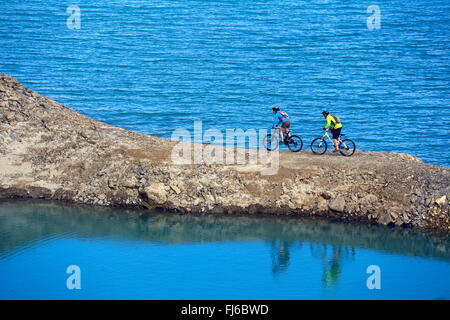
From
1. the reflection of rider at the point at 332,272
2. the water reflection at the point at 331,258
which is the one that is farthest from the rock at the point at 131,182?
the reflection of rider at the point at 332,272

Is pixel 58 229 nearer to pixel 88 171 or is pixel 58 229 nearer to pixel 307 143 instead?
pixel 88 171

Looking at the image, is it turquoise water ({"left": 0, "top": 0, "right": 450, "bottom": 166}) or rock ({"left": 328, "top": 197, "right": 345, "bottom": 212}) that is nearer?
rock ({"left": 328, "top": 197, "right": 345, "bottom": 212})

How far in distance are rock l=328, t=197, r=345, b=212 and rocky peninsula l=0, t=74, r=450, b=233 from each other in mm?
53

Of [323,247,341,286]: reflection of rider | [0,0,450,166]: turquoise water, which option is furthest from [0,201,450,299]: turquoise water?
[0,0,450,166]: turquoise water

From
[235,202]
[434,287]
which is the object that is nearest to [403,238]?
[434,287]

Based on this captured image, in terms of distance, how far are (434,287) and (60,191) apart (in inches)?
816

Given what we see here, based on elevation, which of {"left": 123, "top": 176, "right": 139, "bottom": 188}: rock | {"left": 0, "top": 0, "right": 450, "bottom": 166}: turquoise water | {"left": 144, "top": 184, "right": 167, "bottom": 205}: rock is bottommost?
{"left": 144, "top": 184, "right": 167, "bottom": 205}: rock

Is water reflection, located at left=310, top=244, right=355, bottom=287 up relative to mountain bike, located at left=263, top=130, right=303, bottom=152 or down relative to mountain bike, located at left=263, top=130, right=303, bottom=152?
down

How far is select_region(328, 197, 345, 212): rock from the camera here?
95.2 ft

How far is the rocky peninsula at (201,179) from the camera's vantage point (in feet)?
94.6

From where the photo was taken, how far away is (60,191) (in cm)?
3161

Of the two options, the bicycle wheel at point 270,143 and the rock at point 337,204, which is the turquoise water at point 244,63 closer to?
the bicycle wheel at point 270,143

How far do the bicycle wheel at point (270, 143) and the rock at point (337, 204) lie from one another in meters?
5.49

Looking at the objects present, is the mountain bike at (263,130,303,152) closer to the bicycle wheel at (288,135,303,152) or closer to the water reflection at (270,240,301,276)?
the bicycle wheel at (288,135,303,152)
